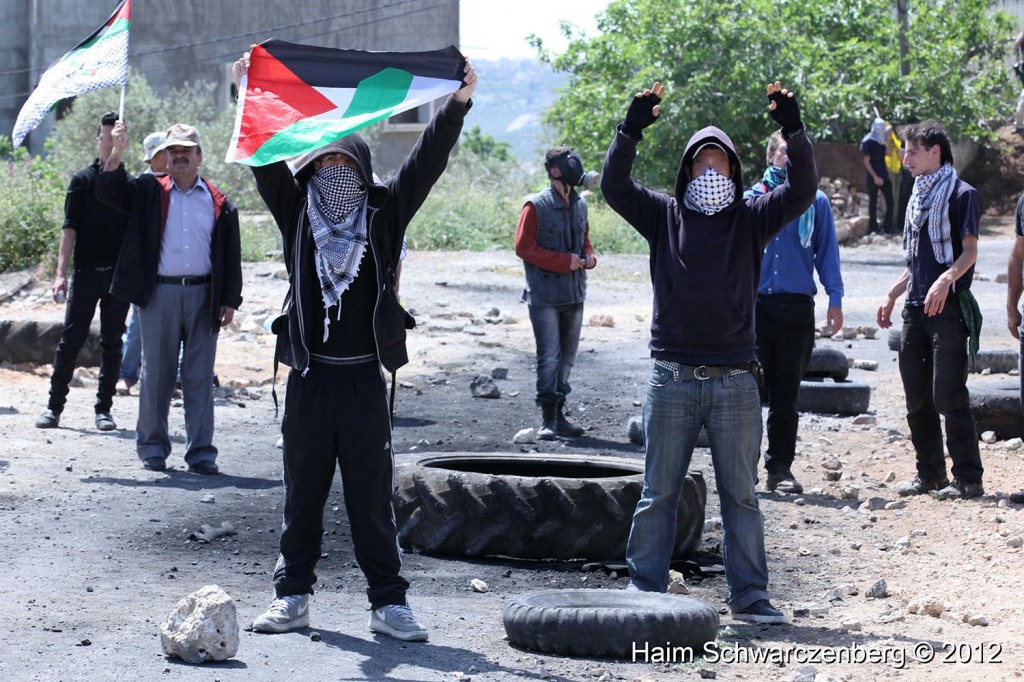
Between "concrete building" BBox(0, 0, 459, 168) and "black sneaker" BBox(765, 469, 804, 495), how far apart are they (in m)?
30.8

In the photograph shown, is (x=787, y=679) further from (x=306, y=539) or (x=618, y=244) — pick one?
(x=618, y=244)

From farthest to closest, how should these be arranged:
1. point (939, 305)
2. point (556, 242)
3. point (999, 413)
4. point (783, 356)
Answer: point (999, 413), point (556, 242), point (783, 356), point (939, 305)

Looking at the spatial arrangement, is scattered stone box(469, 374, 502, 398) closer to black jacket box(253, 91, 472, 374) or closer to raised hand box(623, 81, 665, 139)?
raised hand box(623, 81, 665, 139)

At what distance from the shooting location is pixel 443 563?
Result: 23.2 ft

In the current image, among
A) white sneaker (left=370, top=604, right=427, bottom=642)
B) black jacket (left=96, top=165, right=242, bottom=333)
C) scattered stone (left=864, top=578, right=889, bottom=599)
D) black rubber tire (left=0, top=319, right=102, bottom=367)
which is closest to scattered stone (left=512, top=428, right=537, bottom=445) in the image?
black jacket (left=96, top=165, right=242, bottom=333)

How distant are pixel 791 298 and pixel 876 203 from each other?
2455 centimetres

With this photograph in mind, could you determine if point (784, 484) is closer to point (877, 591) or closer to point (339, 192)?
point (877, 591)

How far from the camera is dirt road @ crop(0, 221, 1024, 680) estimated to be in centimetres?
535

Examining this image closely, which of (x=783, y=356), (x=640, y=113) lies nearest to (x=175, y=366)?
(x=783, y=356)

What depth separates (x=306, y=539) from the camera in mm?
5812

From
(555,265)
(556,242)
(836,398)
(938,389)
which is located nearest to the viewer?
(938,389)

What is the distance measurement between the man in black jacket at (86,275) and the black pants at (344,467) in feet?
17.6

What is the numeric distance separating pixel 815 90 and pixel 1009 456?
2419 cm

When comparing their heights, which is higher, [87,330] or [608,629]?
[87,330]
